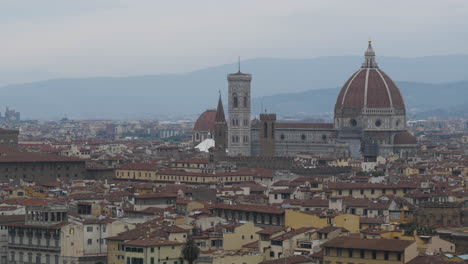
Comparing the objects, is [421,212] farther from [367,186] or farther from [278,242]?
[367,186]

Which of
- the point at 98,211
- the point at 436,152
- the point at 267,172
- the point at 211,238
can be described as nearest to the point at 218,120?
the point at 436,152

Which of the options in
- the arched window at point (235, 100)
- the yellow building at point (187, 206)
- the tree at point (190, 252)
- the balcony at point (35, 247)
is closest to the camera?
the tree at point (190, 252)

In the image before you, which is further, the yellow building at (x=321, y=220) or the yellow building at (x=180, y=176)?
the yellow building at (x=180, y=176)

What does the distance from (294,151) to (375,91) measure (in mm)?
11525

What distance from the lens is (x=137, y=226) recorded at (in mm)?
60688

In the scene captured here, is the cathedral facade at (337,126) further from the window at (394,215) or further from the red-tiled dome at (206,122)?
the window at (394,215)

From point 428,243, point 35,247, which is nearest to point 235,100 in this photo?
point 35,247

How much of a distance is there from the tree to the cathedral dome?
108 m

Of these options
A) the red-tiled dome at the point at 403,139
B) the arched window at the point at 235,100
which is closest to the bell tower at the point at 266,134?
the arched window at the point at 235,100

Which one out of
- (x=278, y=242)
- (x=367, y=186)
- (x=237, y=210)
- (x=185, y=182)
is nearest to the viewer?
(x=278, y=242)

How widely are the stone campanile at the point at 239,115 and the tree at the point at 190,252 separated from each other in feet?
342

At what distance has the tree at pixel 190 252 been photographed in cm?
5250

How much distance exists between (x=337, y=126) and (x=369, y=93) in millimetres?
5210

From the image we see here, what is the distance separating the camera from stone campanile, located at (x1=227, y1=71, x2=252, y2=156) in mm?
160000
